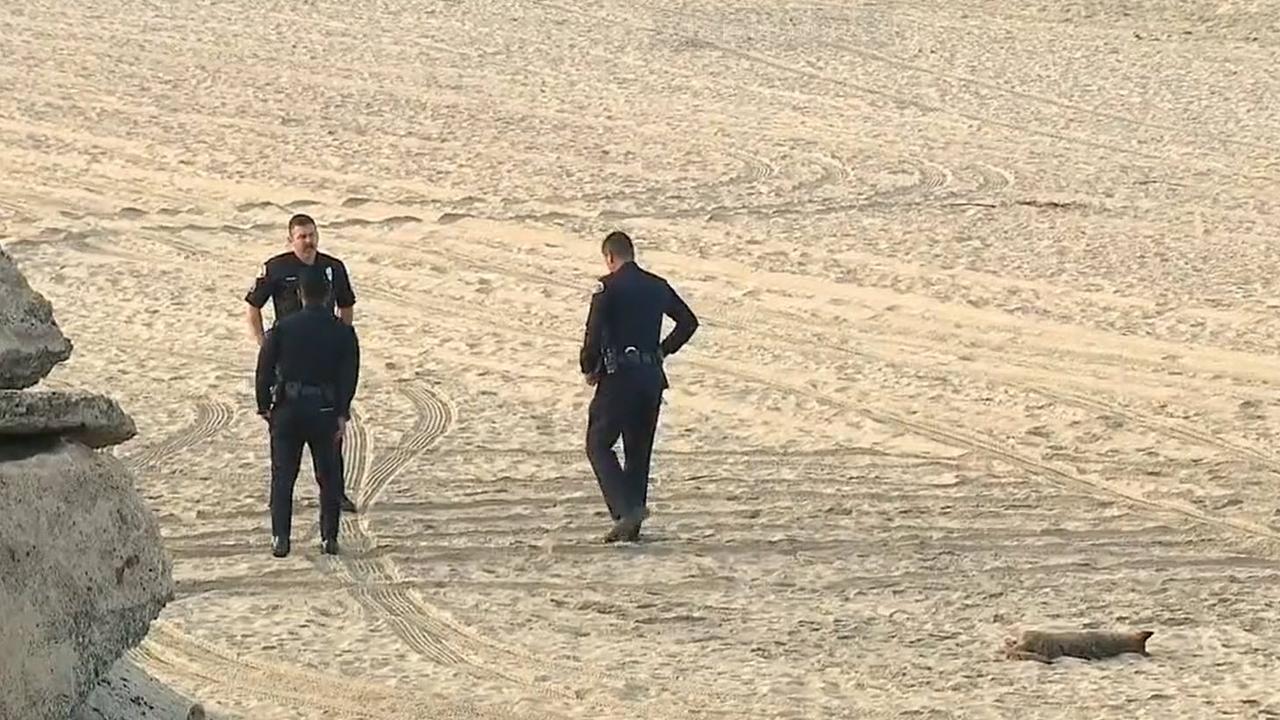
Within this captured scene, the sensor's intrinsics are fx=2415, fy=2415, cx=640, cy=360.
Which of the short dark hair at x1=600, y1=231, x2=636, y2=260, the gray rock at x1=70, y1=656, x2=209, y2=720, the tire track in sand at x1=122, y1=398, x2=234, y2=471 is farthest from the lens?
the tire track in sand at x1=122, y1=398, x2=234, y2=471

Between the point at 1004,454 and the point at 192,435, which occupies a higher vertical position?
the point at 1004,454

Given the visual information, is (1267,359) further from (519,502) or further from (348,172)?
(348,172)

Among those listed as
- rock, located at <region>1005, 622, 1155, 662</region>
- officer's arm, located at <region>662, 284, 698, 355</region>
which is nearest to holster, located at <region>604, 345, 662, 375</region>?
officer's arm, located at <region>662, 284, 698, 355</region>

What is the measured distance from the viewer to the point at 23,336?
7.91 meters

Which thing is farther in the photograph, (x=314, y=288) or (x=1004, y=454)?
(x=1004, y=454)

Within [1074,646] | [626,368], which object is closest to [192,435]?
[626,368]

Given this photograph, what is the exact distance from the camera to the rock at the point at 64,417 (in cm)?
763

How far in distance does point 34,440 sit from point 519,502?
5799mm

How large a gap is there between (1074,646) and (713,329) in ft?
23.5

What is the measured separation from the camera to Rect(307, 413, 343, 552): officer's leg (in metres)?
12.1

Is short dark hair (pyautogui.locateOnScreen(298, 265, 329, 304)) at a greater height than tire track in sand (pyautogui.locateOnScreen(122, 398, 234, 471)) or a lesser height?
greater

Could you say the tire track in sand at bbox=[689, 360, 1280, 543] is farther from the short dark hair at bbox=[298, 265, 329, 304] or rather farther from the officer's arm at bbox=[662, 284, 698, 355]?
the short dark hair at bbox=[298, 265, 329, 304]

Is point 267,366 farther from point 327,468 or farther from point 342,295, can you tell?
point 342,295

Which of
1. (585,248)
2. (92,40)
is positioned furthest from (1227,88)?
(92,40)
